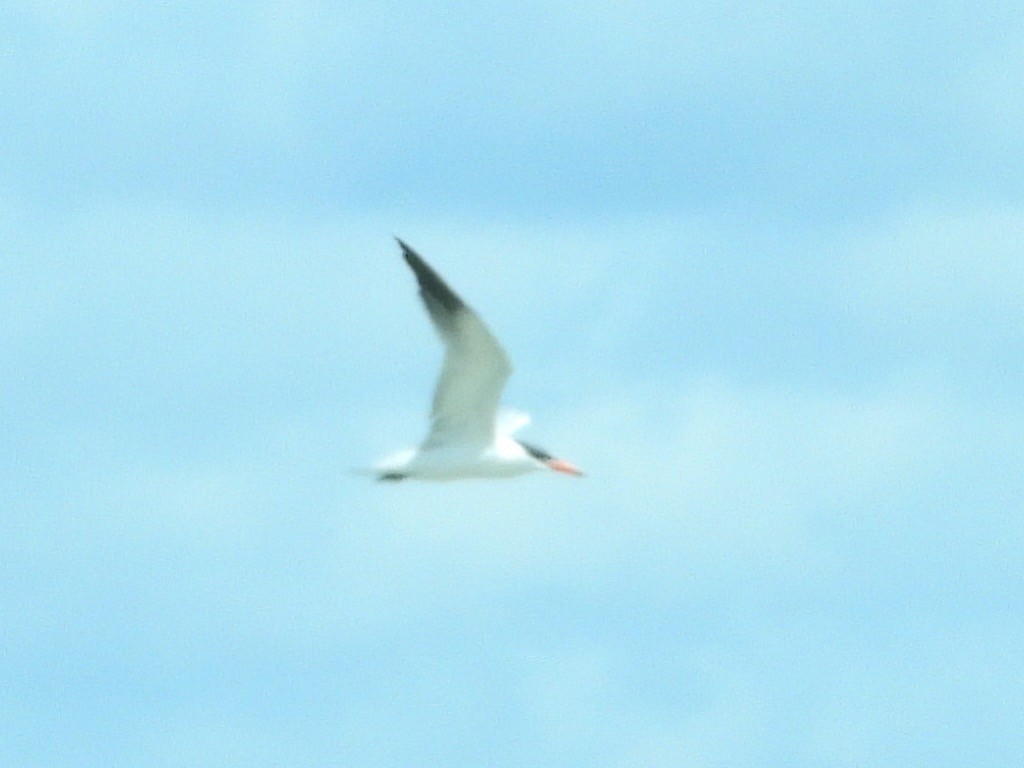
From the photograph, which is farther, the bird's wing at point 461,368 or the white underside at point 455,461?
the white underside at point 455,461

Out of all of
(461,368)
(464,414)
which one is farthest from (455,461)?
(461,368)

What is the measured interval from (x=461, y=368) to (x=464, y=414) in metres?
0.89

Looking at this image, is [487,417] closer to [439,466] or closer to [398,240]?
[439,466]

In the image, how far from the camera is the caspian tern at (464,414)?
4056 cm

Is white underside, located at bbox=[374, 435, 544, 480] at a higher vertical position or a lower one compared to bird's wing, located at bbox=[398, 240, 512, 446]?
lower

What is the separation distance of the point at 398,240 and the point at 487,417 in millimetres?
3257

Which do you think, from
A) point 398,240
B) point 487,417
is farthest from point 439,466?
point 398,240

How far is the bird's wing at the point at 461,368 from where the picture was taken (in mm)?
40375

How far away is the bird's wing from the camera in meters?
40.4

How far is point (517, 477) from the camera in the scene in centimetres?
4328

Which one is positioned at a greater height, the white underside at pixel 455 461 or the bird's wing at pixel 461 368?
the bird's wing at pixel 461 368

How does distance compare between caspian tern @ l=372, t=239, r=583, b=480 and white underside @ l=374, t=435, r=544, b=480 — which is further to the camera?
white underside @ l=374, t=435, r=544, b=480

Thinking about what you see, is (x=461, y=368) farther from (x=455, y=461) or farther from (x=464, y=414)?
(x=455, y=461)

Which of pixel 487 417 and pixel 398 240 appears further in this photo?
pixel 487 417
